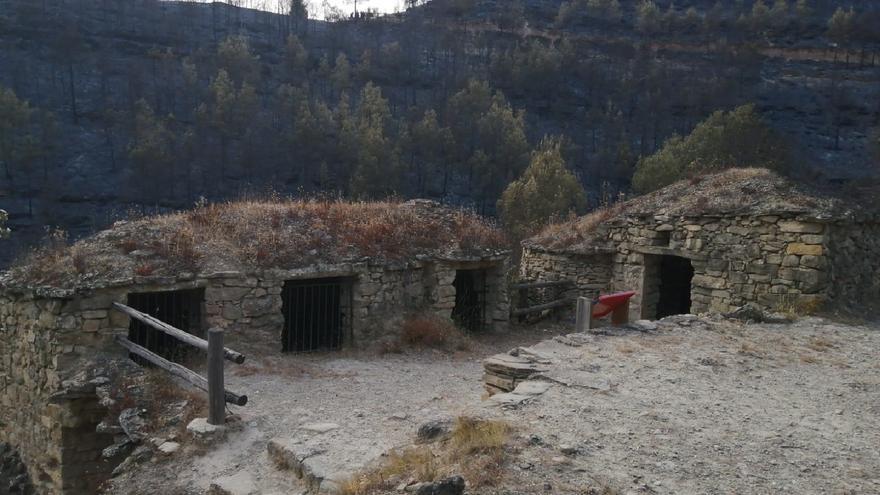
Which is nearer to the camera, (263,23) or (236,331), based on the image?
(236,331)

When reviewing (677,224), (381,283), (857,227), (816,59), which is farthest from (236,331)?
(816,59)

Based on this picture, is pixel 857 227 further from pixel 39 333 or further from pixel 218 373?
pixel 39 333

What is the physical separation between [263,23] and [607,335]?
51797 mm

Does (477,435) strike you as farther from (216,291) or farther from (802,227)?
(802,227)

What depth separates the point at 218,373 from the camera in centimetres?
612

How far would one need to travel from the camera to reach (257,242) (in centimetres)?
945

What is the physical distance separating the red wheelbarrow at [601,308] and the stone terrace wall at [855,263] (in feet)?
12.1

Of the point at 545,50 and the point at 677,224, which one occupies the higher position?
the point at 545,50

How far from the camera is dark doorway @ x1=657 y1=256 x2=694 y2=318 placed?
13891 millimetres

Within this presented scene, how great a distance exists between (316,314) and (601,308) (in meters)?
4.63

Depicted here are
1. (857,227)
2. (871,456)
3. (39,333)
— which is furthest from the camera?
(857,227)

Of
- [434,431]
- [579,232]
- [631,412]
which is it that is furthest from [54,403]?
[579,232]

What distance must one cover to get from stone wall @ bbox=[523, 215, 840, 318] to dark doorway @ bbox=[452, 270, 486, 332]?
2627 mm

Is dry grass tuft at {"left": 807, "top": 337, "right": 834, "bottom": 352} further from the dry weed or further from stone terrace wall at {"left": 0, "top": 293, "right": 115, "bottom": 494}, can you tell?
stone terrace wall at {"left": 0, "top": 293, "right": 115, "bottom": 494}
